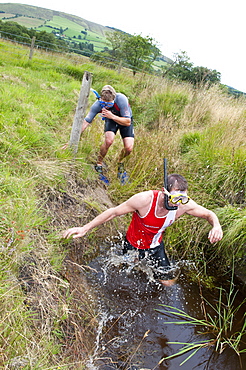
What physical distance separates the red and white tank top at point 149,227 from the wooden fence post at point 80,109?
1620 mm

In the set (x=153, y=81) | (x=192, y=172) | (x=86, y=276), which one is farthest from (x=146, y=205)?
(x=153, y=81)

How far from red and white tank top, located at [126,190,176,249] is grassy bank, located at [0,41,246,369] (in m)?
0.66

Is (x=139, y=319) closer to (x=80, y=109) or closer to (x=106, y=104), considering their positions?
(x=80, y=109)

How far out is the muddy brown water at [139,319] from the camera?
8.40 ft

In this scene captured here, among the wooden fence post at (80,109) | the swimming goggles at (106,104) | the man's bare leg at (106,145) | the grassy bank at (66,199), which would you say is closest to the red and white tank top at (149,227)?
the grassy bank at (66,199)

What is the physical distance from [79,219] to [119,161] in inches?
73.6

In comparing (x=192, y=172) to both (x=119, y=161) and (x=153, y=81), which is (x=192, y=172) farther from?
(x=153, y=81)

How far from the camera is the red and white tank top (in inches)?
122

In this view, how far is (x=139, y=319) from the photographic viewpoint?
3.02m

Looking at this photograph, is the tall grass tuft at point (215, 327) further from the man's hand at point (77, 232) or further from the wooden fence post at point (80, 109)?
the wooden fence post at point (80, 109)

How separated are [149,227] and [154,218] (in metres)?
0.17

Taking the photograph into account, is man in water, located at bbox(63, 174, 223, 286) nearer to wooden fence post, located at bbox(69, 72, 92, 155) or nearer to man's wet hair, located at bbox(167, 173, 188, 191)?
man's wet hair, located at bbox(167, 173, 188, 191)

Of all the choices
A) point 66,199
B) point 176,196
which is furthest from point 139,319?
point 66,199

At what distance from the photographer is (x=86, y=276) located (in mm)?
3268
